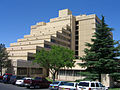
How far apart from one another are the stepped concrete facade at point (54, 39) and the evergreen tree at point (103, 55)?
1803cm

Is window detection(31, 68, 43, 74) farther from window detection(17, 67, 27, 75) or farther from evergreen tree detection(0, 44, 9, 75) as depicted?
evergreen tree detection(0, 44, 9, 75)

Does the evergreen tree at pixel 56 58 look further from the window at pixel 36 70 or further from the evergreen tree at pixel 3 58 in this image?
the window at pixel 36 70

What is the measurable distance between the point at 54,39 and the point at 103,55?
144ft

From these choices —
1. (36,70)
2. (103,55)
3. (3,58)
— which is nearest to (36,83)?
(103,55)

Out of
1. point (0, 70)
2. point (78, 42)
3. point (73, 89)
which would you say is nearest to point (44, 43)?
point (0, 70)

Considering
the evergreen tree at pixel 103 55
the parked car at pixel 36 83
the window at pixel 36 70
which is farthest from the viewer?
the window at pixel 36 70

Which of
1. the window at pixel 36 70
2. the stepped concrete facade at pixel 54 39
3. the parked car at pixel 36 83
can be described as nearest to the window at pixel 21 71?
the stepped concrete facade at pixel 54 39

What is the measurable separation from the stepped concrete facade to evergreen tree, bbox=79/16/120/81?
18034 millimetres

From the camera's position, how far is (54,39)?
69.1m

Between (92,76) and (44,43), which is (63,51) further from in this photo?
(44,43)

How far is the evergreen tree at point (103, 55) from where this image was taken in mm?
25125

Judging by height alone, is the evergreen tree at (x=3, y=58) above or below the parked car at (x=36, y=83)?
above

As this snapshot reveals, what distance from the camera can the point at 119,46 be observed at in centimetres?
2589

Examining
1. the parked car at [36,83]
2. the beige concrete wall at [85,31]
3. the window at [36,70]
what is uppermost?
the beige concrete wall at [85,31]
